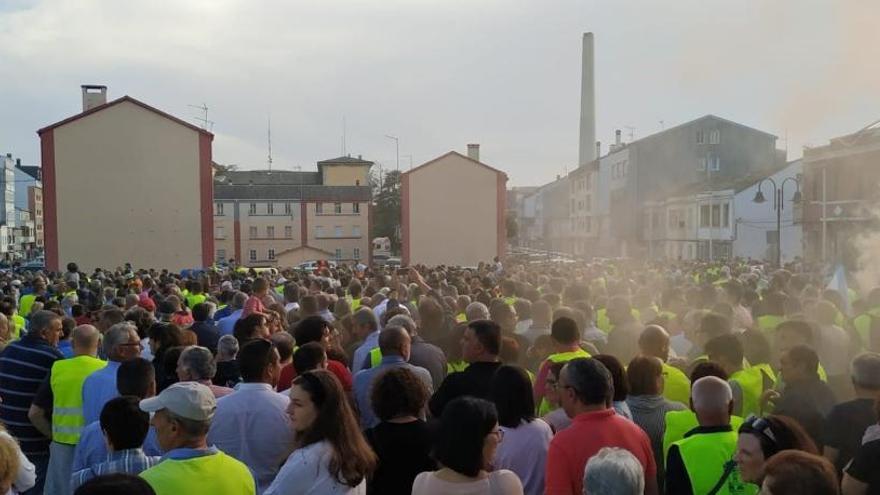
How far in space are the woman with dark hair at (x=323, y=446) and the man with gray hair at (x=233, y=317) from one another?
5366mm

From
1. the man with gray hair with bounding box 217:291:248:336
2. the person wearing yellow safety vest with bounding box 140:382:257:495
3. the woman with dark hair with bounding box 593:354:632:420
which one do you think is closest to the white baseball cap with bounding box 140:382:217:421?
the person wearing yellow safety vest with bounding box 140:382:257:495

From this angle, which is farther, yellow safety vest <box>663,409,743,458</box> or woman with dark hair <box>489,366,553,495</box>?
yellow safety vest <box>663,409,743,458</box>

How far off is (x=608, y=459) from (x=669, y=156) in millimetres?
61545

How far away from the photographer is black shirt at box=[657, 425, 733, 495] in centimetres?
414

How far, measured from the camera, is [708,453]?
413cm

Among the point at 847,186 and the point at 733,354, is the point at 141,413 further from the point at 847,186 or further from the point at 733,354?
the point at 847,186

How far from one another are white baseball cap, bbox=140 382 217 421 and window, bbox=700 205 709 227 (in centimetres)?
5102

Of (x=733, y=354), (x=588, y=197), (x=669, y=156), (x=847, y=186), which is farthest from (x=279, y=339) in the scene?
(x=588, y=197)

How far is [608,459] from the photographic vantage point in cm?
318

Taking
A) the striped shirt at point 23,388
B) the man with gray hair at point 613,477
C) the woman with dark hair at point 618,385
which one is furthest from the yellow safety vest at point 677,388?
the striped shirt at point 23,388

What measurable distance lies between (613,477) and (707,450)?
48.7 inches

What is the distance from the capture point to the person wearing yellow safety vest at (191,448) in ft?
11.8

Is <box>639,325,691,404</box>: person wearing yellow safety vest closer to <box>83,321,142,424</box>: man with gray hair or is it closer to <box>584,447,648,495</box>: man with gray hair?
<box>584,447,648,495</box>: man with gray hair

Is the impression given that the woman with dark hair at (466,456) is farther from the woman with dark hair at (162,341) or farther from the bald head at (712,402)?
the woman with dark hair at (162,341)
